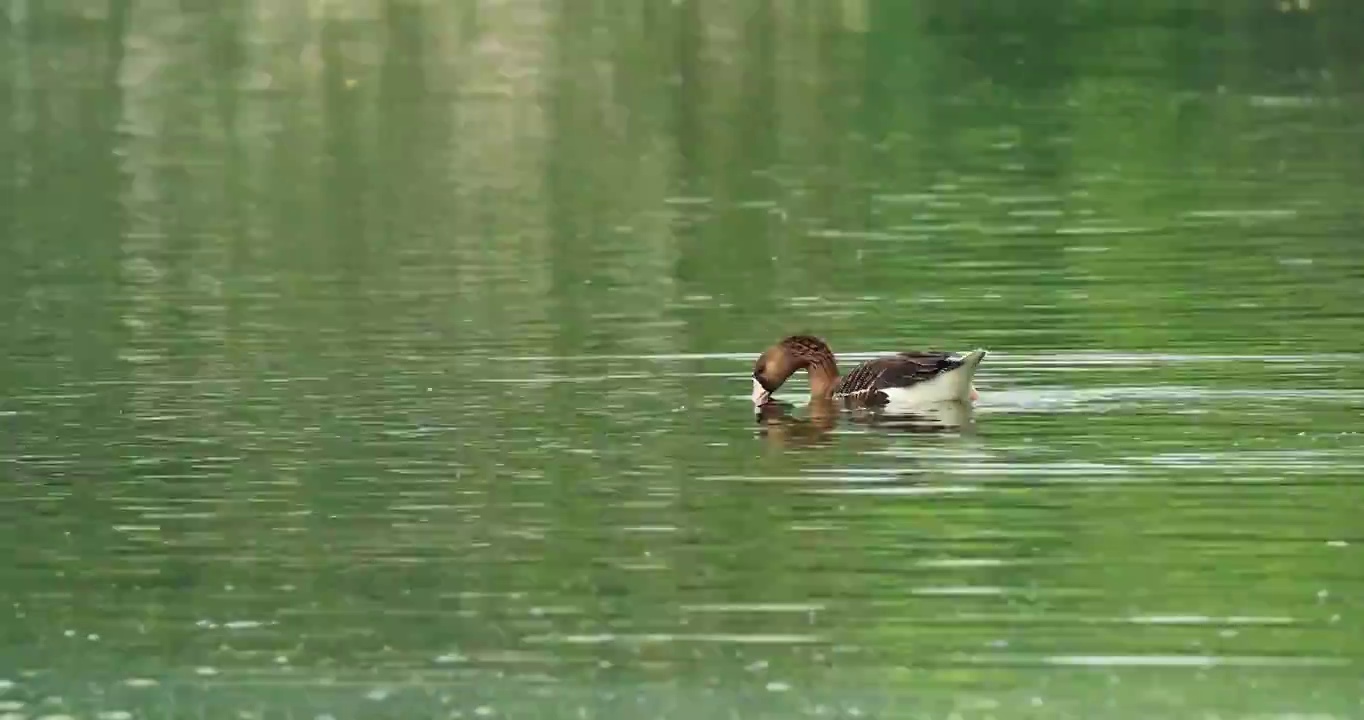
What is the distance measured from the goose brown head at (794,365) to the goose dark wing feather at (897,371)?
340 millimetres

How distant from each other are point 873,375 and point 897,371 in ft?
0.88

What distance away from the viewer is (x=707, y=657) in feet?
52.2

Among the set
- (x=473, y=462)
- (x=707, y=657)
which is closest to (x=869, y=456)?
(x=473, y=462)

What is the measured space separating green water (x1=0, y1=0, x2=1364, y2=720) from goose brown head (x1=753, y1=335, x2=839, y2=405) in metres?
0.34

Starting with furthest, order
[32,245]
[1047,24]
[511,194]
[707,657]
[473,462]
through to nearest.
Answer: [1047,24] < [511,194] < [32,245] < [473,462] < [707,657]

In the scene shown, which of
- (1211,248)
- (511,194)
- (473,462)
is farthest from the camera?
(511,194)

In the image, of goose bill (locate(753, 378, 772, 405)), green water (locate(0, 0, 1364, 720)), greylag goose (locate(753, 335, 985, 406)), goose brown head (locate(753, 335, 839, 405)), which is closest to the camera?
green water (locate(0, 0, 1364, 720))

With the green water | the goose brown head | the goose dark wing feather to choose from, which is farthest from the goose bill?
the goose dark wing feather

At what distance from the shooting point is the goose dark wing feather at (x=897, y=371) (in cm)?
2340

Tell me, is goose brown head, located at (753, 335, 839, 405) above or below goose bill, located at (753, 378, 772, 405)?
above

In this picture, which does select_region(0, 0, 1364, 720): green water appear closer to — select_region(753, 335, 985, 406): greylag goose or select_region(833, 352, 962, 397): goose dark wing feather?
select_region(753, 335, 985, 406): greylag goose

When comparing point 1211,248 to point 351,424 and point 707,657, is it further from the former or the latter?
point 707,657

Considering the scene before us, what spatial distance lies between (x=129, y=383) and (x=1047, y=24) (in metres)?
52.2

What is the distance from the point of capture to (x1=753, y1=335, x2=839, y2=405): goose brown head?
80.2 ft
